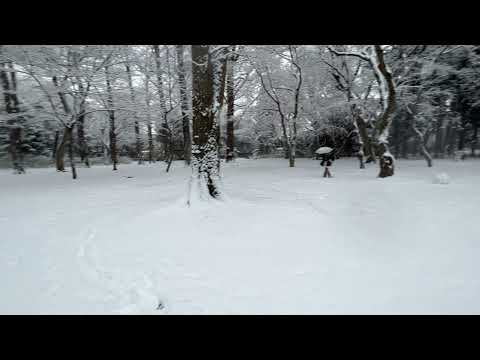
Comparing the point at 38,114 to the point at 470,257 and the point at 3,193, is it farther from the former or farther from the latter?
the point at 470,257

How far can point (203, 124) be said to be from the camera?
19.7ft

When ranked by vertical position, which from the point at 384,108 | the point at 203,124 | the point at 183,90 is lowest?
the point at 203,124

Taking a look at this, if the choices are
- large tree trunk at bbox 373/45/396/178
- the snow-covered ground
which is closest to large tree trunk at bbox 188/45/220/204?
the snow-covered ground

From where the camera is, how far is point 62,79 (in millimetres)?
12664

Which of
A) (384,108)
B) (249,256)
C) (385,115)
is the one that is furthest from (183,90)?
(249,256)

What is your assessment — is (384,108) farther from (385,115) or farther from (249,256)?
(249,256)

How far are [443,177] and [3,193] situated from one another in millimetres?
14990

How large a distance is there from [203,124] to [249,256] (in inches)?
137

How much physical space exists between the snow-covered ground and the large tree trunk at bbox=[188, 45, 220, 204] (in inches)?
28.5

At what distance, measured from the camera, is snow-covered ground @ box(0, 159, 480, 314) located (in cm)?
272
